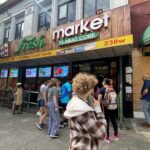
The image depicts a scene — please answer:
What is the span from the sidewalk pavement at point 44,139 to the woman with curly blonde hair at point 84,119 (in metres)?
2.72

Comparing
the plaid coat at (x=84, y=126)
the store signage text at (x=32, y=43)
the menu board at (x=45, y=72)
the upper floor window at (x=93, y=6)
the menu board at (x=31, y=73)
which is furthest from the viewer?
the menu board at (x=31, y=73)

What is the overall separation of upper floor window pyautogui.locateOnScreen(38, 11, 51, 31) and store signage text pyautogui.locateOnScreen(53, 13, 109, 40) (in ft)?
13.1

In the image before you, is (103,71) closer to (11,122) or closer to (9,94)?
(11,122)

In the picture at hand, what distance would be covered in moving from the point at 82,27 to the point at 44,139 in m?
5.10

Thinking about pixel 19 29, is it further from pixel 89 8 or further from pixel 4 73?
pixel 89 8

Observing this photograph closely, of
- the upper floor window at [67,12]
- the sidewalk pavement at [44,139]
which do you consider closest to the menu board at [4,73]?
the upper floor window at [67,12]

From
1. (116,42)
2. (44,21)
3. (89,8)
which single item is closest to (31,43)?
(44,21)

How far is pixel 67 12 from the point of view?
38.7ft

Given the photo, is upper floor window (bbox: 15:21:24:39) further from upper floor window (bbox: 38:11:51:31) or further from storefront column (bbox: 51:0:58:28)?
storefront column (bbox: 51:0:58:28)

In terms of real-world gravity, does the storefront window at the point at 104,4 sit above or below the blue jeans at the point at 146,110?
above

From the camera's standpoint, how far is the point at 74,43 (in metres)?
8.37

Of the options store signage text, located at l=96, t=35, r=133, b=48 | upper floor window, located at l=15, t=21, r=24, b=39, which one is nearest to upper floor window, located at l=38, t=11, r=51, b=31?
upper floor window, located at l=15, t=21, r=24, b=39

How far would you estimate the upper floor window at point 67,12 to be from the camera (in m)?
11.5

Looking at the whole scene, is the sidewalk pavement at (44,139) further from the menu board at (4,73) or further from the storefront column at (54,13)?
the menu board at (4,73)
